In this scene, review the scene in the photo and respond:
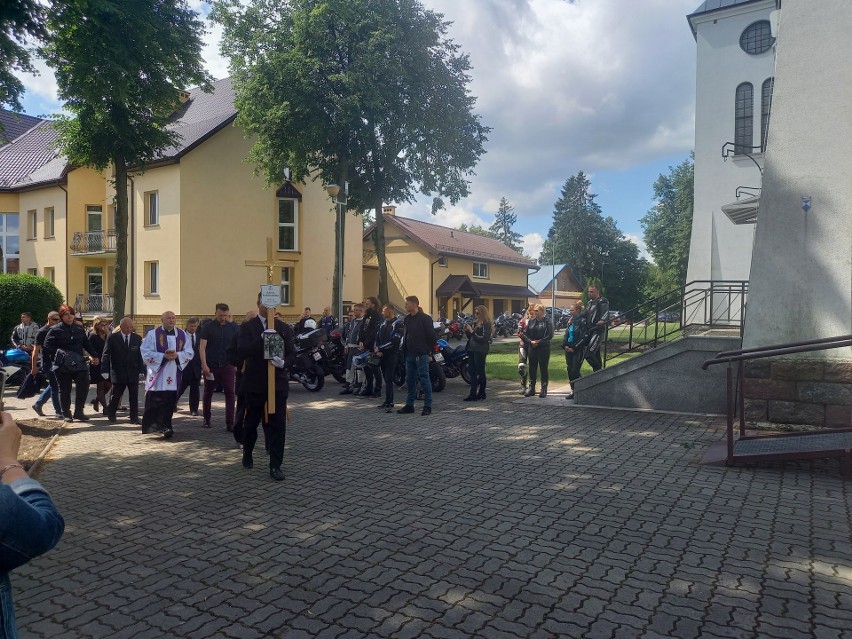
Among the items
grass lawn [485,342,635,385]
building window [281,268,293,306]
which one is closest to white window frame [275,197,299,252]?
building window [281,268,293,306]

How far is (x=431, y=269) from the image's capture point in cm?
4222

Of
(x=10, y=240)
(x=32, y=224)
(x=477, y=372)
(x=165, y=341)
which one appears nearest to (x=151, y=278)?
(x=32, y=224)

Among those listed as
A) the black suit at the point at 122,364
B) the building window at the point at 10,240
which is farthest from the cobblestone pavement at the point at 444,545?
the building window at the point at 10,240

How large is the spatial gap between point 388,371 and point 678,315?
7529 mm

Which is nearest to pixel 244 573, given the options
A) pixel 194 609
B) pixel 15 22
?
pixel 194 609

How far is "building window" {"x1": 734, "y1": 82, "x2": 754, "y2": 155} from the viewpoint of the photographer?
22.6 meters

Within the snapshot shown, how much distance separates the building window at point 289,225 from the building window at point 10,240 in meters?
16.8

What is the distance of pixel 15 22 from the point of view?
801cm

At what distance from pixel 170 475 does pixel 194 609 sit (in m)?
3.49

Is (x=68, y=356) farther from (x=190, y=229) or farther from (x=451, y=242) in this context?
(x=451, y=242)

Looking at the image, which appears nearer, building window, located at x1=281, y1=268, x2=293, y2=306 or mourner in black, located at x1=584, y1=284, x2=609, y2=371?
mourner in black, located at x1=584, y1=284, x2=609, y2=371

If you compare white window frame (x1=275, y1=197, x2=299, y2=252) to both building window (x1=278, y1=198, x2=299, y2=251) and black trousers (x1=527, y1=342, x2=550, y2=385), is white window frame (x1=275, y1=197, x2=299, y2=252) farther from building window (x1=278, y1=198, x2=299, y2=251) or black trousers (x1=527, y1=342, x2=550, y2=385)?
black trousers (x1=527, y1=342, x2=550, y2=385)

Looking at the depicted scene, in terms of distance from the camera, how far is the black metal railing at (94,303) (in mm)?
32678

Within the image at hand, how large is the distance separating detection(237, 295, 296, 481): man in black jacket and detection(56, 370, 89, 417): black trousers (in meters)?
5.33
